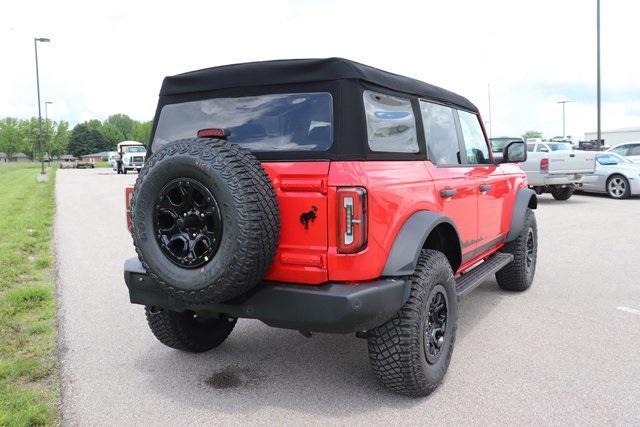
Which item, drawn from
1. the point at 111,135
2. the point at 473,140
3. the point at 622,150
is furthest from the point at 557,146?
the point at 111,135

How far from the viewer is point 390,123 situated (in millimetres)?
3391

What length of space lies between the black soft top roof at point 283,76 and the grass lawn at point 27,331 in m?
2.12

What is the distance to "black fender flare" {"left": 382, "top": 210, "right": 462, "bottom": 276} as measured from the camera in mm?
3031

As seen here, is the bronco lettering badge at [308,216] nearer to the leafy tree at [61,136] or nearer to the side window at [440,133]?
the side window at [440,133]

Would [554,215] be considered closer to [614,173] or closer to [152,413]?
[614,173]

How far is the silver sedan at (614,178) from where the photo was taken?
15094 millimetres

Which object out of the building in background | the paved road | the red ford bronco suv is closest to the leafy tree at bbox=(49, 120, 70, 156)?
the building in background

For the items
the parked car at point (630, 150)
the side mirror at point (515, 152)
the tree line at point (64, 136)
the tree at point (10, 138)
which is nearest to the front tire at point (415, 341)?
the side mirror at point (515, 152)

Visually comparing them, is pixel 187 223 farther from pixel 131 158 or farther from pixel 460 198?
pixel 131 158

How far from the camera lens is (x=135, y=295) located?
3.54 m

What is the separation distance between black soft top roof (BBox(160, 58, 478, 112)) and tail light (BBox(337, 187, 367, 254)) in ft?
2.36

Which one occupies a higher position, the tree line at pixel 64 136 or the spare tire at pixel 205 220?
the tree line at pixel 64 136

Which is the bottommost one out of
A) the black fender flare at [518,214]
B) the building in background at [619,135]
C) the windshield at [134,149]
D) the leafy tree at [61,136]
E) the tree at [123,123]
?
the black fender flare at [518,214]

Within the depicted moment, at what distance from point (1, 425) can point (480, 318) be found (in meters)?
3.72
